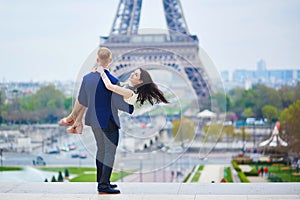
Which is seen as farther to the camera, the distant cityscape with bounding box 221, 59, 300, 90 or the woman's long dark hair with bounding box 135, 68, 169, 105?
the distant cityscape with bounding box 221, 59, 300, 90

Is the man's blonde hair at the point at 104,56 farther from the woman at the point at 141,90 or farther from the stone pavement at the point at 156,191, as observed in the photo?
the stone pavement at the point at 156,191

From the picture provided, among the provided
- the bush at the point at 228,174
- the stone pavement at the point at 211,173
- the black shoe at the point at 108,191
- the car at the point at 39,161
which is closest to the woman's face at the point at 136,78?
the black shoe at the point at 108,191

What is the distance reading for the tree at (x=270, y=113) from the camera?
29.3 m

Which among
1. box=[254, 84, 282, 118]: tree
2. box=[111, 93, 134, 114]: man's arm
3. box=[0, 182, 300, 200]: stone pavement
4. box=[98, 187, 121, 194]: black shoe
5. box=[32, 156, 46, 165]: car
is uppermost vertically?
box=[111, 93, 134, 114]: man's arm

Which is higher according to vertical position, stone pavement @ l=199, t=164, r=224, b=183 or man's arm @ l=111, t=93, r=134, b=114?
man's arm @ l=111, t=93, r=134, b=114

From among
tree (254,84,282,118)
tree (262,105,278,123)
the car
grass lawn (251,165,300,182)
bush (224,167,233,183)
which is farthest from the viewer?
tree (254,84,282,118)

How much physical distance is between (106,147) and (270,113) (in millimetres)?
25810

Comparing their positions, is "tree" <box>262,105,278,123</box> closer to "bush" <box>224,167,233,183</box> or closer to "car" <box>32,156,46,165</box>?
"bush" <box>224,167,233,183</box>

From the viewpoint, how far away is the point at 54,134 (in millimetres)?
30984

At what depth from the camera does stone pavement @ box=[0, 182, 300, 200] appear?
4.20 m

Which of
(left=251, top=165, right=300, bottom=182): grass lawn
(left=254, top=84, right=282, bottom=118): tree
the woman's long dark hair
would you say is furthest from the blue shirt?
(left=254, top=84, right=282, bottom=118): tree

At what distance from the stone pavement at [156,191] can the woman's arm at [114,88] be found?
0.65 meters

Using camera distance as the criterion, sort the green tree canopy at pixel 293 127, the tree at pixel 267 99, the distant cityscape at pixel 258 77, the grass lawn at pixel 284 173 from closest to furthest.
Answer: the grass lawn at pixel 284 173 < the green tree canopy at pixel 293 127 < the tree at pixel 267 99 < the distant cityscape at pixel 258 77

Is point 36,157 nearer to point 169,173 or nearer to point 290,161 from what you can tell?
point 169,173
